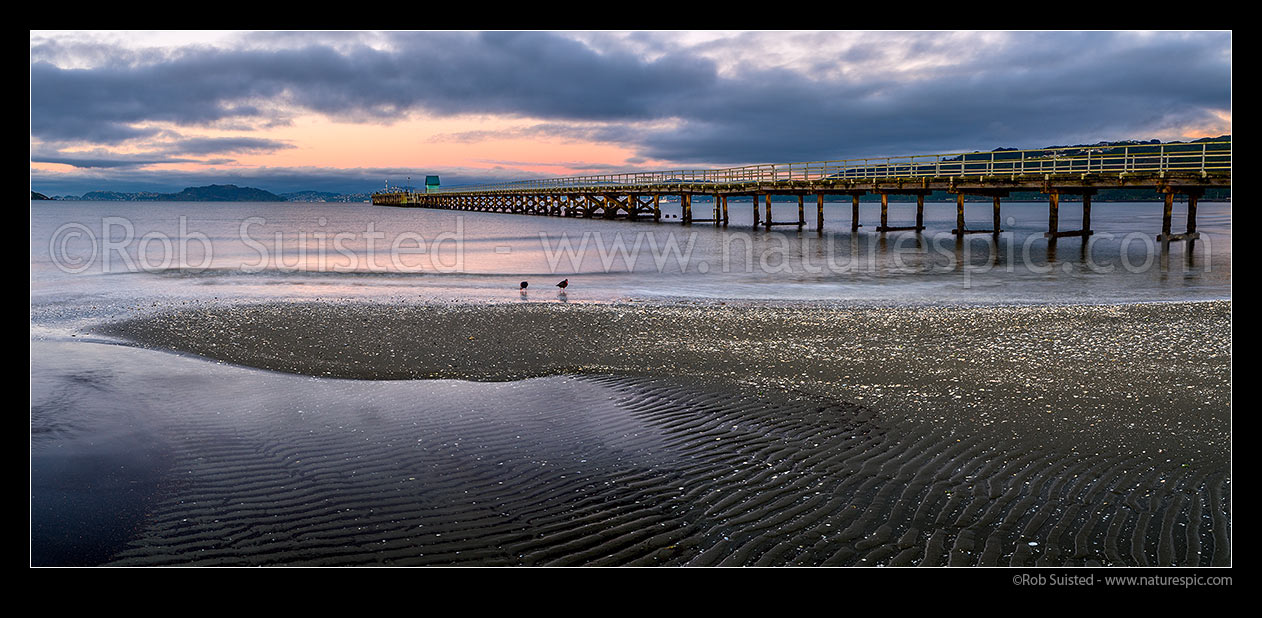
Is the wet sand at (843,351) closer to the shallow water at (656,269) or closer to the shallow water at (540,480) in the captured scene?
the shallow water at (540,480)

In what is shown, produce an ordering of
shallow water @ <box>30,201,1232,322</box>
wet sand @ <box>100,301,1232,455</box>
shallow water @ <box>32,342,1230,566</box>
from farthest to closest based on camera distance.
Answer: shallow water @ <box>30,201,1232,322</box>
wet sand @ <box>100,301,1232,455</box>
shallow water @ <box>32,342,1230,566</box>

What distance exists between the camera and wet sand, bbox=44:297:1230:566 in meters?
4.39

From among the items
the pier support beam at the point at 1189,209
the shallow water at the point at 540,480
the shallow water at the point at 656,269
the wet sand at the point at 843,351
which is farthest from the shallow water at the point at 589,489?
the pier support beam at the point at 1189,209

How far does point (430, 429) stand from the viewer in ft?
21.3

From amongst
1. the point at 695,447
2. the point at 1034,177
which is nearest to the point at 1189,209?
the point at 1034,177

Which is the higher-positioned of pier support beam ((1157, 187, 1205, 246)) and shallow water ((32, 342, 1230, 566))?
pier support beam ((1157, 187, 1205, 246))

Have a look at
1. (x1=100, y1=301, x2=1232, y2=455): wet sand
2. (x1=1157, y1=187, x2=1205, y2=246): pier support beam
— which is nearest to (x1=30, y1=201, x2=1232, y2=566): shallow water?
Answer: (x1=100, y1=301, x2=1232, y2=455): wet sand

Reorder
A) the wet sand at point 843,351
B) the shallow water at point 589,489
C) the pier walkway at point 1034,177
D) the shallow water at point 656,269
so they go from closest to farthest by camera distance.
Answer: the shallow water at point 589,489
the wet sand at point 843,351
the shallow water at point 656,269
the pier walkway at point 1034,177

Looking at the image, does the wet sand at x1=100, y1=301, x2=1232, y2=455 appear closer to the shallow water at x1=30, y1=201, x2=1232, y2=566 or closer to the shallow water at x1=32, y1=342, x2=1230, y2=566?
the shallow water at x1=30, y1=201, x2=1232, y2=566

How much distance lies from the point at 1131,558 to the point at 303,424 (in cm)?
612

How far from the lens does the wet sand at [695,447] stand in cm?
439

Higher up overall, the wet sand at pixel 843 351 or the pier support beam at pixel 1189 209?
the pier support beam at pixel 1189 209

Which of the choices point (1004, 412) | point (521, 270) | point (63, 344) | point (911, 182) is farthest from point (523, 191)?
point (1004, 412)

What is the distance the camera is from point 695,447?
19.9ft
